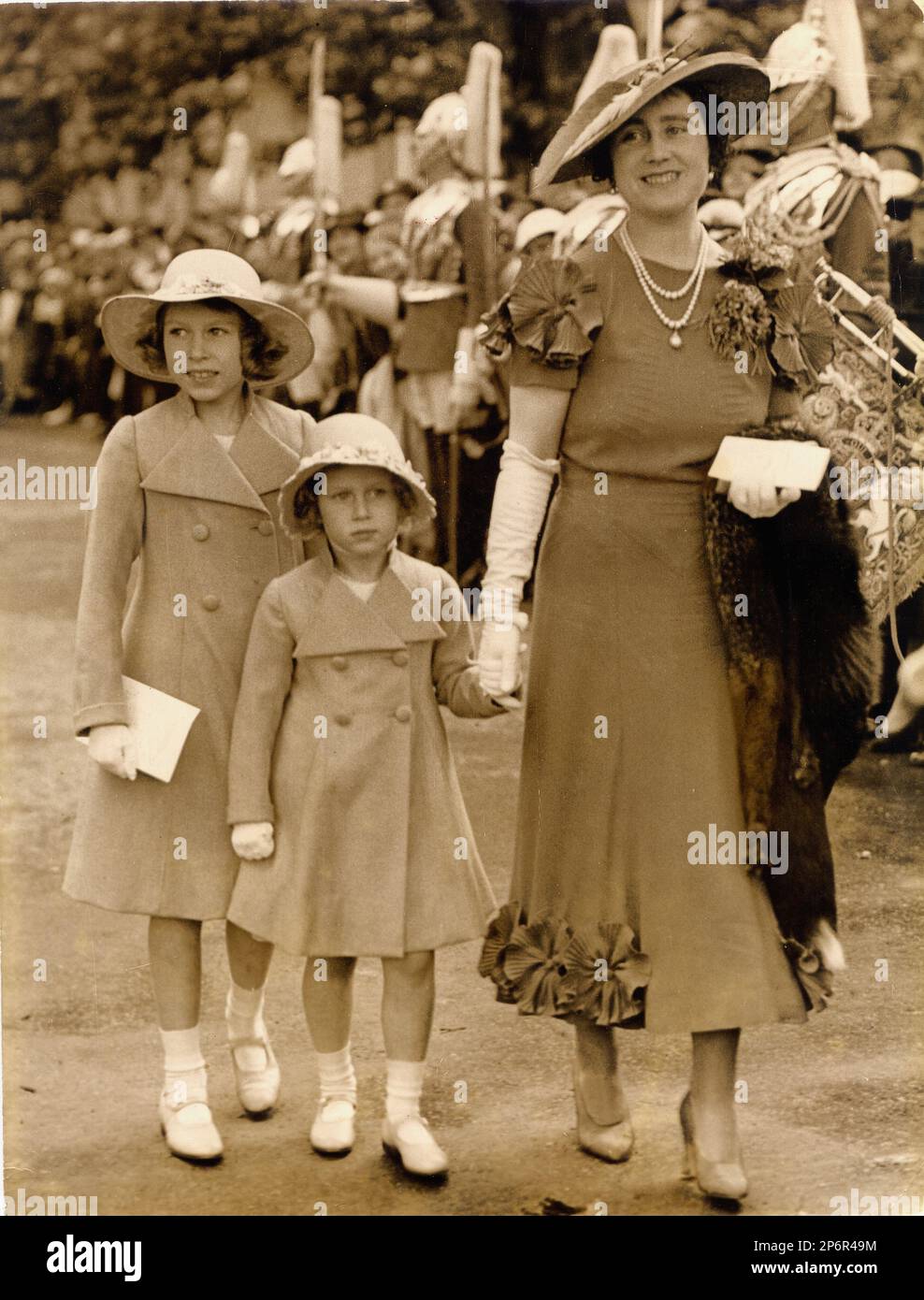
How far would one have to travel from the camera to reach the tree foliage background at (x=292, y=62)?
4219 millimetres

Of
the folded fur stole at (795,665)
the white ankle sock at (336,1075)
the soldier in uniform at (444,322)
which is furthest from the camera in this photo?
the soldier in uniform at (444,322)

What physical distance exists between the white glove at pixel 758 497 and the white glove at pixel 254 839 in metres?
1.25

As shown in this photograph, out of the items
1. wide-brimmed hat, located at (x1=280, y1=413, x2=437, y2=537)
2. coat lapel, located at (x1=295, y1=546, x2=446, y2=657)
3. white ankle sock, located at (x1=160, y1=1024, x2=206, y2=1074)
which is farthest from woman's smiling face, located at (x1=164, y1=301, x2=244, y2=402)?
white ankle sock, located at (x1=160, y1=1024, x2=206, y2=1074)

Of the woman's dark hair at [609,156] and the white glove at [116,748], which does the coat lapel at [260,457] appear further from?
Result: the woman's dark hair at [609,156]

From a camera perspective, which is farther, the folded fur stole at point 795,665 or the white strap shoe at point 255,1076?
the white strap shoe at point 255,1076

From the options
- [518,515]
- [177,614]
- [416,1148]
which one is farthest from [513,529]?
[416,1148]

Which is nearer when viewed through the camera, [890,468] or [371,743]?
[371,743]

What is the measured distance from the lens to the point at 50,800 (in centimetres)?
452

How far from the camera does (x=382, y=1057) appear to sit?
4.30m

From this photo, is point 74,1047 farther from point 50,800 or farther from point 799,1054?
point 799,1054

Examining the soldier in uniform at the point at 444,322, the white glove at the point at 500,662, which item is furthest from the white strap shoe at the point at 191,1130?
the soldier in uniform at the point at 444,322
